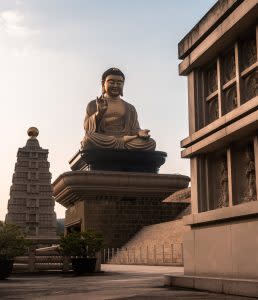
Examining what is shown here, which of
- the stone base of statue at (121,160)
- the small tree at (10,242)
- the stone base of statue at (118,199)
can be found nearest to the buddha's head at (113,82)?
the stone base of statue at (121,160)

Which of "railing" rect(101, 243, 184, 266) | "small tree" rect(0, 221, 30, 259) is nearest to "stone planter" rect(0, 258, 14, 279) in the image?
"small tree" rect(0, 221, 30, 259)

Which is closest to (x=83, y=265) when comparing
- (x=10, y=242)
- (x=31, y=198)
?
(x=10, y=242)

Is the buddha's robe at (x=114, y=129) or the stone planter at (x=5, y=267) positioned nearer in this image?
the stone planter at (x=5, y=267)

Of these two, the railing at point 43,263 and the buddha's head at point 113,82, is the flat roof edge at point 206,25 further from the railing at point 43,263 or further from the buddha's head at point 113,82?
the buddha's head at point 113,82

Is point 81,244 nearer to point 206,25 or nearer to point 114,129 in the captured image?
point 206,25

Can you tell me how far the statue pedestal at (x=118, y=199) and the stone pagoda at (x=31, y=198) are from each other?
29202 mm

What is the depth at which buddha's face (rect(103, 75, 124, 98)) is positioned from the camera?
48.5 meters

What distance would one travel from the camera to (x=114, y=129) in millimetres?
47500

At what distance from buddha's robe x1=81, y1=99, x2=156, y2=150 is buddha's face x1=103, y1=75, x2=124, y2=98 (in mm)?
773

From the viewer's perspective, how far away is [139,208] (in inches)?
1666

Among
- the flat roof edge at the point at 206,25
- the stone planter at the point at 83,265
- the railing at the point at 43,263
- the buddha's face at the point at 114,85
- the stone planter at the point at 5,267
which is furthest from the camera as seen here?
the buddha's face at the point at 114,85

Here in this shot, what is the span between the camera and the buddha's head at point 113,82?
48.6 m

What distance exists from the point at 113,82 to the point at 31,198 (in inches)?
1175

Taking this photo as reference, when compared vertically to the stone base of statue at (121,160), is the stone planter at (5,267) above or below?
below
